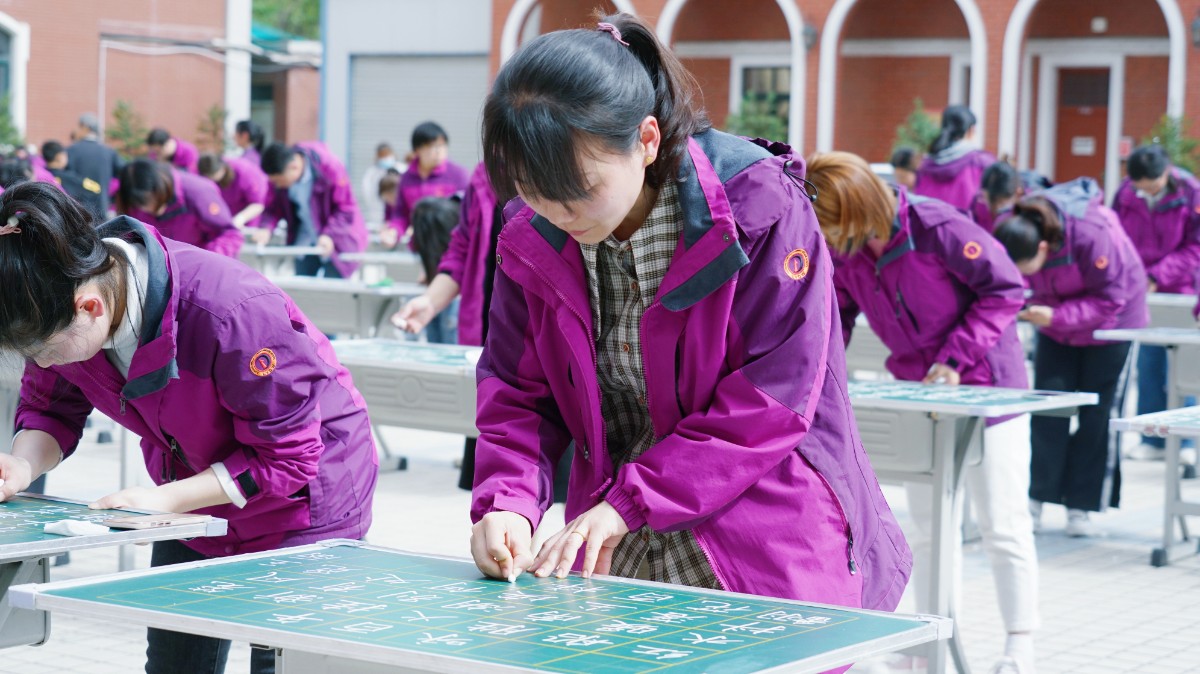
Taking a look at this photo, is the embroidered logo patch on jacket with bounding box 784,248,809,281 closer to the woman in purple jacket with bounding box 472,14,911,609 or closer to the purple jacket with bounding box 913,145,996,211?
the woman in purple jacket with bounding box 472,14,911,609

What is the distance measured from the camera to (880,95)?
21.7 m

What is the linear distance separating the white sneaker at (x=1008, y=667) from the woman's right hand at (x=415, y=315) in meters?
2.34

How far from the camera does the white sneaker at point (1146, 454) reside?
9.40 m

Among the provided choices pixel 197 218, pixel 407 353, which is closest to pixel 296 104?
pixel 197 218

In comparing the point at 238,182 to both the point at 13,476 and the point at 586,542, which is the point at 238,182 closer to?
the point at 13,476

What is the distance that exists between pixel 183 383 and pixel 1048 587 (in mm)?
4381

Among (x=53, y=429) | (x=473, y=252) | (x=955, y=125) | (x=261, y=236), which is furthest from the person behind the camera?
(x=261, y=236)

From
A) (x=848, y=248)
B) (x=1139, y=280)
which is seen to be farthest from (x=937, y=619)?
(x=1139, y=280)

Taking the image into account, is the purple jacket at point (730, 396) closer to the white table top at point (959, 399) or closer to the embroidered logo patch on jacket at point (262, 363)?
the embroidered logo patch on jacket at point (262, 363)

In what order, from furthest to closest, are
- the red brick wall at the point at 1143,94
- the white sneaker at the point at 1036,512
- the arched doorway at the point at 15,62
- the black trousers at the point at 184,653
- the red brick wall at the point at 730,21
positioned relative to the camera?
1. the arched doorway at the point at 15,62
2. the red brick wall at the point at 730,21
3. the red brick wall at the point at 1143,94
4. the white sneaker at the point at 1036,512
5. the black trousers at the point at 184,653

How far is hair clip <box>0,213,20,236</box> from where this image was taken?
8.37 feet

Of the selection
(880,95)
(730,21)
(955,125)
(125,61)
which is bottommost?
(955,125)

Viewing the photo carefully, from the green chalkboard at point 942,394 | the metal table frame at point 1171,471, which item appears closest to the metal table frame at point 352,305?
the metal table frame at point 1171,471

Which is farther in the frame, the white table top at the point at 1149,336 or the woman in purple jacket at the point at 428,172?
the woman in purple jacket at the point at 428,172
